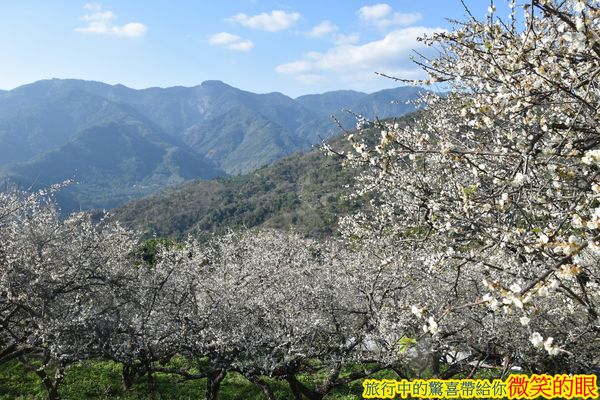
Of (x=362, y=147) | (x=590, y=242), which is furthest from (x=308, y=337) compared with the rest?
(x=590, y=242)

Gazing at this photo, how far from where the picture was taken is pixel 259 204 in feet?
307

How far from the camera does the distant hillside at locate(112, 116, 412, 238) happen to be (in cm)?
7375

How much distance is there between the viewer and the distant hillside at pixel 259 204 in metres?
73.8

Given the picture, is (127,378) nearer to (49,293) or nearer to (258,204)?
(49,293)

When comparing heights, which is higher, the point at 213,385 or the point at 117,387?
the point at 213,385

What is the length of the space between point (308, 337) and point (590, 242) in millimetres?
9313

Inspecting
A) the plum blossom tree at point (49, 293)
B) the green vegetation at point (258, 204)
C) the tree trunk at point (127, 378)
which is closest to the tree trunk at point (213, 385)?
the plum blossom tree at point (49, 293)

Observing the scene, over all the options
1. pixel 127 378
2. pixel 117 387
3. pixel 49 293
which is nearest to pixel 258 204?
pixel 117 387

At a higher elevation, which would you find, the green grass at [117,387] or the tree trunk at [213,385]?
the tree trunk at [213,385]

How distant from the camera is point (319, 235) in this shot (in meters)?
61.7

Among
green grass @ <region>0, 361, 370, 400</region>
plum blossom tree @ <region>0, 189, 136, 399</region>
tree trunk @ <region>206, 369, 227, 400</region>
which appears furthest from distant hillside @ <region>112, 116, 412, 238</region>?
plum blossom tree @ <region>0, 189, 136, 399</region>

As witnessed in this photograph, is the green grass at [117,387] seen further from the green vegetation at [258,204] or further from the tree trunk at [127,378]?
the green vegetation at [258,204]

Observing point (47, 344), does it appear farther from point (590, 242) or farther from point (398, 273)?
point (590, 242)

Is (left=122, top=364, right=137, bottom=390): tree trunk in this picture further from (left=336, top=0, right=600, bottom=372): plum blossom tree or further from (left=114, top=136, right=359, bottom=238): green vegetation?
(left=114, top=136, right=359, bottom=238): green vegetation
